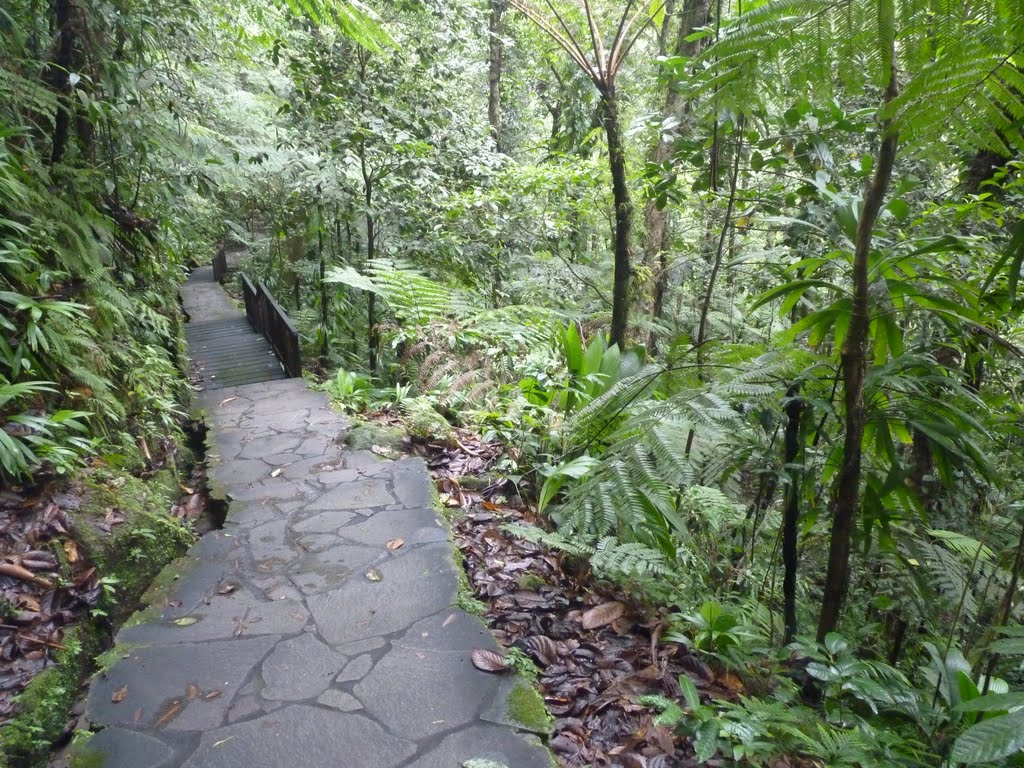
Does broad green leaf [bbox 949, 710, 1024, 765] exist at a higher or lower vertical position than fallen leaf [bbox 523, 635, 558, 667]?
higher

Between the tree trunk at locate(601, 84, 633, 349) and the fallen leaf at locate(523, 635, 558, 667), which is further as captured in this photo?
the tree trunk at locate(601, 84, 633, 349)

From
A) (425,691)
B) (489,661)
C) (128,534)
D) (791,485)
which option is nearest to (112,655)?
(128,534)

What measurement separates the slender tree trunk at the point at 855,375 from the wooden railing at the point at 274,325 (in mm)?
6289

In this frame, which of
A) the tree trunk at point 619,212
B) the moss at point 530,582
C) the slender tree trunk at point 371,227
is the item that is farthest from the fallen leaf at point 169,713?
the slender tree trunk at point 371,227

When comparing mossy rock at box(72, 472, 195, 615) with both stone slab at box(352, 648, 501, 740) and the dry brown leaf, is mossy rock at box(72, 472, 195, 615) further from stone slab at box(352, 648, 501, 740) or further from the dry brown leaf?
stone slab at box(352, 648, 501, 740)

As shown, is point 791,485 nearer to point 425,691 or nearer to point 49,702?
point 425,691

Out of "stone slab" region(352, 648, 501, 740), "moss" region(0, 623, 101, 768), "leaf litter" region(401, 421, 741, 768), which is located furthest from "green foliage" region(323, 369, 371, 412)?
"stone slab" region(352, 648, 501, 740)

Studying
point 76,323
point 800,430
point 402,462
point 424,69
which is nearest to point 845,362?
point 800,430

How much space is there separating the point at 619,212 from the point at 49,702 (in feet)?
11.9

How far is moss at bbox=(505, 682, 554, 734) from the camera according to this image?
6.78 ft

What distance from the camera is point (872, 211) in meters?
1.63

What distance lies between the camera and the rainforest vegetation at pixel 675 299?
1.70 metres

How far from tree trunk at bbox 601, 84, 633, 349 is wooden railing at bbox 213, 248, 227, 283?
13.1 metres

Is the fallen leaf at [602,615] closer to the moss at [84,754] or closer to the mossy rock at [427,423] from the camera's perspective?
the moss at [84,754]
